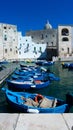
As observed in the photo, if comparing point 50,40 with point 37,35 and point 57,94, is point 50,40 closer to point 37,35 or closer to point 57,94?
point 37,35

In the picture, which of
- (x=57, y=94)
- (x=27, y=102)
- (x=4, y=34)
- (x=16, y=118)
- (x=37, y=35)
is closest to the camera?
(x=16, y=118)

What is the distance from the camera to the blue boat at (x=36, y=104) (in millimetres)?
9750

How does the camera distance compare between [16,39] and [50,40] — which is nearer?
[16,39]

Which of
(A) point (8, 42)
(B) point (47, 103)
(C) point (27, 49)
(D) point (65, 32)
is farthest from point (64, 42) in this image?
(B) point (47, 103)

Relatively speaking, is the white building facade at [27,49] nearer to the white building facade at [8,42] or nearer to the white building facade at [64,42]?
the white building facade at [8,42]

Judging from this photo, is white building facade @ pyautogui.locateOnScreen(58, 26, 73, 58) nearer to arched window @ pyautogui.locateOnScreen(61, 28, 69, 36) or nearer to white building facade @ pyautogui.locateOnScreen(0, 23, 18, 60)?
arched window @ pyautogui.locateOnScreen(61, 28, 69, 36)

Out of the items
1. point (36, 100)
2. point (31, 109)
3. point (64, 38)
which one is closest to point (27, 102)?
point (36, 100)

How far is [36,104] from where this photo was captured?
428 inches

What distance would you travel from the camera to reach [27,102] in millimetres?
11273

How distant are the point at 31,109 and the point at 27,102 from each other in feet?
4.85

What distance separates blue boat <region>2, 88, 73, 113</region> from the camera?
975 cm

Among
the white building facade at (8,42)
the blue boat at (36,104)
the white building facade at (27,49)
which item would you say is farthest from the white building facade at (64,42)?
the blue boat at (36,104)

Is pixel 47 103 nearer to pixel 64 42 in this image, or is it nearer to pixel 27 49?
pixel 27 49

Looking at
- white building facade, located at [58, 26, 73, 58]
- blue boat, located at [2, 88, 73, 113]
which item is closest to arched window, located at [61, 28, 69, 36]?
white building facade, located at [58, 26, 73, 58]
